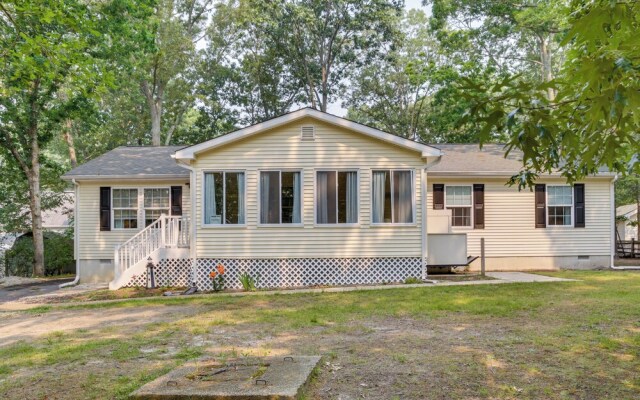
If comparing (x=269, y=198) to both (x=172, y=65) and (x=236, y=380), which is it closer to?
(x=236, y=380)

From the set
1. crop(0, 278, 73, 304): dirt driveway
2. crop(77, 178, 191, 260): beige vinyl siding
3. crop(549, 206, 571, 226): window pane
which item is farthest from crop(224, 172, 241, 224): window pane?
crop(549, 206, 571, 226): window pane

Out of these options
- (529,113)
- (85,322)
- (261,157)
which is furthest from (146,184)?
(529,113)

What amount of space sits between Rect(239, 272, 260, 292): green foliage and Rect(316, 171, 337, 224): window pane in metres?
2.18

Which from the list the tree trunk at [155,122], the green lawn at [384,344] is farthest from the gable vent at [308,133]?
the tree trunk at [155,122]

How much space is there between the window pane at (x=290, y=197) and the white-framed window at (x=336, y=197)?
51cm

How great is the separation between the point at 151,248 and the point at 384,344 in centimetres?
852

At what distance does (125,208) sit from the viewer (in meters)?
14.4

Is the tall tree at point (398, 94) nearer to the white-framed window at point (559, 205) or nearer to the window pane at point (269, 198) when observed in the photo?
the white-framed window at point (559, 205)

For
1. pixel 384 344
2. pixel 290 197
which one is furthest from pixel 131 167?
pixel 384 344

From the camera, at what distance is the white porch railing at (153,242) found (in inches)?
493

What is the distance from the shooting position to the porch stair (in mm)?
12348

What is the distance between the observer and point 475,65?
21266 mm

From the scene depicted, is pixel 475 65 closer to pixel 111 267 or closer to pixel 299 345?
pixel 111 267

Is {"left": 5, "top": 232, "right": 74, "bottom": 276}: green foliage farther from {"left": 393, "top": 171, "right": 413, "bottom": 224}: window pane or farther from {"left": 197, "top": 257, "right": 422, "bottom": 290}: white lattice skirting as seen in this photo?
{"left": 393, "top": 171, "right": 413, "bottom": 224}: window pane
